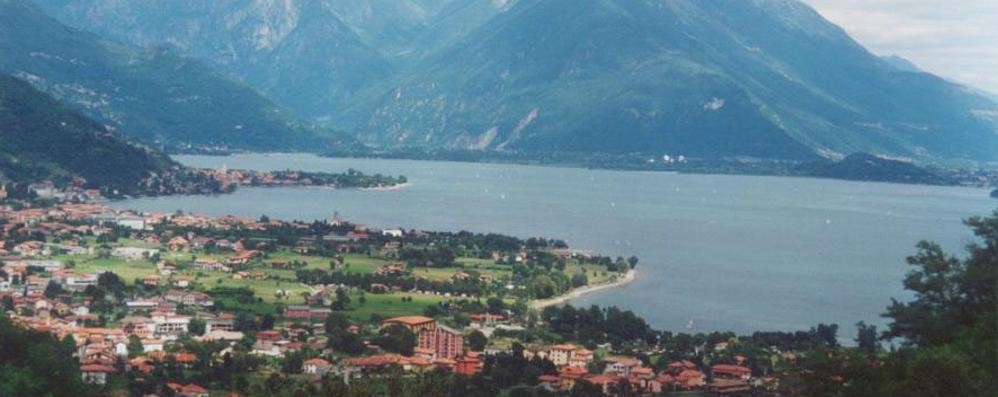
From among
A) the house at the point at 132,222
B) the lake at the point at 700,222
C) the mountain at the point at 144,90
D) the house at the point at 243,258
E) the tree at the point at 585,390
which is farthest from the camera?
the mountain at the point at 144,90

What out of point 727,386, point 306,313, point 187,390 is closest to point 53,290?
point 306,313

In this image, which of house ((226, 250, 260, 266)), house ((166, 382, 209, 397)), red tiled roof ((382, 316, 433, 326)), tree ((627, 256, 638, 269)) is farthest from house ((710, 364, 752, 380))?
house ((226, 250, 260, 266))

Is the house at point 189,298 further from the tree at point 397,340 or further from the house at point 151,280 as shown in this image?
the tree at point 397,340

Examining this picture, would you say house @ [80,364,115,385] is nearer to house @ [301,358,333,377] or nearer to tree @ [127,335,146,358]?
tree @ [127,335,146,358]

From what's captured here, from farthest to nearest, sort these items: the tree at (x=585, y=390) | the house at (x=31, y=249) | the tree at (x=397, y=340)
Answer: the house at (x=31, y=249) < the tree at (x=397, y=340) < the tree at (x=585, y=390)

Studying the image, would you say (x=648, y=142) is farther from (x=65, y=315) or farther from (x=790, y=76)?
(x=65, y=315)

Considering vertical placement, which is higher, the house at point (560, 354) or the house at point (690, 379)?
the house at point (560, 354)

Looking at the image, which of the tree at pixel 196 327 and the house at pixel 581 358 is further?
the tree at pixel 196 327

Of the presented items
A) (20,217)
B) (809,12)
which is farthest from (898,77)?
(20,217)

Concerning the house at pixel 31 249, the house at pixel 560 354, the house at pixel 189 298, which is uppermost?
the house at pixel 31 249

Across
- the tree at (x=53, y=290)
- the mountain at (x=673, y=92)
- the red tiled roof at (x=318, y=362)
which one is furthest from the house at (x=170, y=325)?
the mountain at (x=673, y=92)
